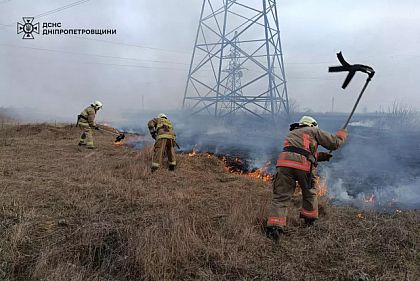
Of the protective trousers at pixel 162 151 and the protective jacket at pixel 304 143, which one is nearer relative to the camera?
the protective jacket at pixel 304 143

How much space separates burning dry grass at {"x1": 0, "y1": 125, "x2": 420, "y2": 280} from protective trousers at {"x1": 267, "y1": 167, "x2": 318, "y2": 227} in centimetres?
22

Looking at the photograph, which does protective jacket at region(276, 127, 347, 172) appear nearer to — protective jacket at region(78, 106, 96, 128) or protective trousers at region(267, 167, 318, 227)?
protective trousers at region(267, 167, 318, 227)

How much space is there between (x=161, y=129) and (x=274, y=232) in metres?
4.64

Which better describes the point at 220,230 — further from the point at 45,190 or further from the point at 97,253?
the point at 45,190

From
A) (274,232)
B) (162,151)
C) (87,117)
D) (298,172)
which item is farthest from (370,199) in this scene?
(87,117)

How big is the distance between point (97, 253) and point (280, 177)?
2507 mm

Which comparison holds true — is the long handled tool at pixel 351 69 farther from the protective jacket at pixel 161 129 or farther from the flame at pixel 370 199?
the protective jacket at pixel 161 129

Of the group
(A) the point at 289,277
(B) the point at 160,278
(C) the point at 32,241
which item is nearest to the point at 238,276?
(A) the point at 289,277

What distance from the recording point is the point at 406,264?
3.12 m

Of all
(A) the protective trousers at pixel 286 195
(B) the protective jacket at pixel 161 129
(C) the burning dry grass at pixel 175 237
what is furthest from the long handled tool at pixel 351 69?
(B) the protective jacket at pixel 161 129

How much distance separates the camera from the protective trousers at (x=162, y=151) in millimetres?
7328

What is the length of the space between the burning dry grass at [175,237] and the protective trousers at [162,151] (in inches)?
62.6

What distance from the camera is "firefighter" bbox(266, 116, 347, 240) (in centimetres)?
388

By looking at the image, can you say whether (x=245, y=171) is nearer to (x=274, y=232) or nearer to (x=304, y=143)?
(x=304, y=143)
